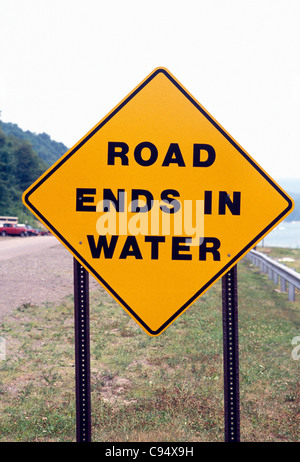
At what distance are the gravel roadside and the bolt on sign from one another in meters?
6.10

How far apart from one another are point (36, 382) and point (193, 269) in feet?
10.1

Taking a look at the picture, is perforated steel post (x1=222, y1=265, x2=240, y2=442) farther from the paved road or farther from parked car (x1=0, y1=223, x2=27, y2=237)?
parked car (x1=0, y1=223, x2=27, y2=237)

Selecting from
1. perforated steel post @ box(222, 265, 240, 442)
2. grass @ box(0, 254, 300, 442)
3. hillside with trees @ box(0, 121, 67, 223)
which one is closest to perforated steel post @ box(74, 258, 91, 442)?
perforated steel post @ box(222, 265, 240, 442)

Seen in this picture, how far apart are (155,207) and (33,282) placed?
34.1 ft

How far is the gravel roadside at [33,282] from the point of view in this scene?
10.3 m

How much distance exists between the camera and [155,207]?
3.18m

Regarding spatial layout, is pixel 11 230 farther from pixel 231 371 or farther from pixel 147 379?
pixel 231 371

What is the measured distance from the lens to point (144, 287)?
3.18 metres

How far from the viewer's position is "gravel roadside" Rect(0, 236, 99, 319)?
10305mm

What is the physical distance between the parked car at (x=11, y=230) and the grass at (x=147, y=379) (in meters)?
38.0


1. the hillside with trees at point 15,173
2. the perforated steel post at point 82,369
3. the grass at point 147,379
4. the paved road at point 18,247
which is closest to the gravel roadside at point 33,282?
the grass at point 147,379

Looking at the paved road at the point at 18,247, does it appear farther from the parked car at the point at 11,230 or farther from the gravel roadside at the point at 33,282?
the parked car at the point at 11,230

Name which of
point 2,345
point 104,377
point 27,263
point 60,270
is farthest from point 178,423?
point 27,263

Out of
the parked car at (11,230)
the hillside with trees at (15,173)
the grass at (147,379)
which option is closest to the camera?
the grass at (147,379)
